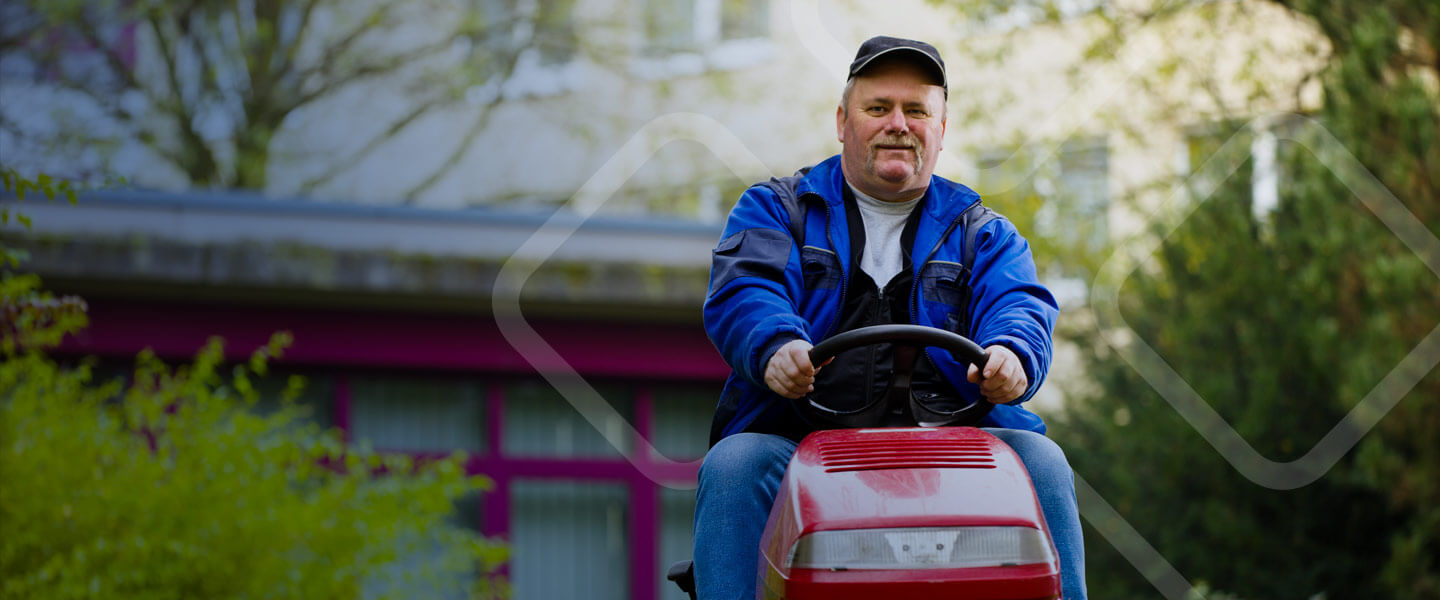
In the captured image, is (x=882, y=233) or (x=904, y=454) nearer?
(x=904, y=454)

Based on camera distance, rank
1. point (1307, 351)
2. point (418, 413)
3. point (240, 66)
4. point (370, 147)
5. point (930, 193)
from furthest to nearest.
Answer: point (370, 147) < point (240, 66) < point (418, 413) < point (1307, 351) < point (930, 193)

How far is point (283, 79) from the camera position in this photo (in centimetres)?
1512

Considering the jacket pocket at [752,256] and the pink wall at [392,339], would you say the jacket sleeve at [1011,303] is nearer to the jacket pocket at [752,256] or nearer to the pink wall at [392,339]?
the jacket pocket at [752,256]

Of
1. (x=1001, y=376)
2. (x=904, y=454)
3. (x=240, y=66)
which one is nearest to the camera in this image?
(x=904, y=454)

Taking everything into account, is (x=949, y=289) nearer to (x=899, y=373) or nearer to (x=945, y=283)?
(x=945, y=283)

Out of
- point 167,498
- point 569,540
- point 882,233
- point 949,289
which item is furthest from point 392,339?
point 949,289

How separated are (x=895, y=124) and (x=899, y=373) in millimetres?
497

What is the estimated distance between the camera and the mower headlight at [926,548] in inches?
96.0

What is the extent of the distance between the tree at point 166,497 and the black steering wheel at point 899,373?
109 inches

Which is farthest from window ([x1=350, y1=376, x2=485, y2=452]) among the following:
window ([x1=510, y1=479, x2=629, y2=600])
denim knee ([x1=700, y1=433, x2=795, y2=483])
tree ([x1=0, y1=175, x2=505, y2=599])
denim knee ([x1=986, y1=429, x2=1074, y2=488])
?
denim knee ([x1=986, y1=429, x2=1074, y2=488])

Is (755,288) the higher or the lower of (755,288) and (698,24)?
the lower

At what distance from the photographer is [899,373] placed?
2.89 meters

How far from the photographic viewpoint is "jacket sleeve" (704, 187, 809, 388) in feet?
9.27
